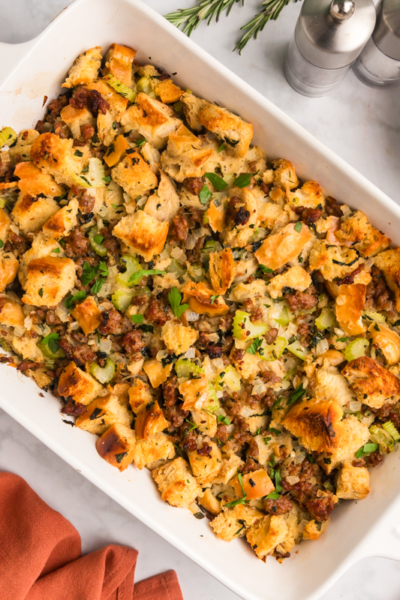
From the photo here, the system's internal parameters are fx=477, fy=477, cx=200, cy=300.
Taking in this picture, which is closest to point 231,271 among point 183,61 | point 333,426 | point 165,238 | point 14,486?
point 165,238

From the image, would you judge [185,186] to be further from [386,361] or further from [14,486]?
[14,486]

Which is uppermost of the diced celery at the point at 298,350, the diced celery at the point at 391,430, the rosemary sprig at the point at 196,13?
the rosemary sprig at the point at 196,13

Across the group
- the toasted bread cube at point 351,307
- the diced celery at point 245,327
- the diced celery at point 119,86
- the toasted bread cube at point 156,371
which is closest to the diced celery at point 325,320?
the toasted bread cube at point 351,307

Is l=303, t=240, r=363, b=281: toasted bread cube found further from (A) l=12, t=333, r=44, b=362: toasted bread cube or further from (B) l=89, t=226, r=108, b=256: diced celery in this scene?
(A) l=12, t=333, r=44, b=362: toasted bread cube

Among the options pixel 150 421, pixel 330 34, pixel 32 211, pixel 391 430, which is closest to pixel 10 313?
pixel 32 211

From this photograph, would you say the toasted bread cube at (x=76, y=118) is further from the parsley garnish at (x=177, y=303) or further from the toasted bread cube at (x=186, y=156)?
the parsley garnish at (x=177, y=303)

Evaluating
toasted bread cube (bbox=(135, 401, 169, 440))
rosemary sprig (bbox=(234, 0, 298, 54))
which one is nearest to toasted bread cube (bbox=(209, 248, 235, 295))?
toasted bread cube (bbox=(135, 401, 169, 440))
